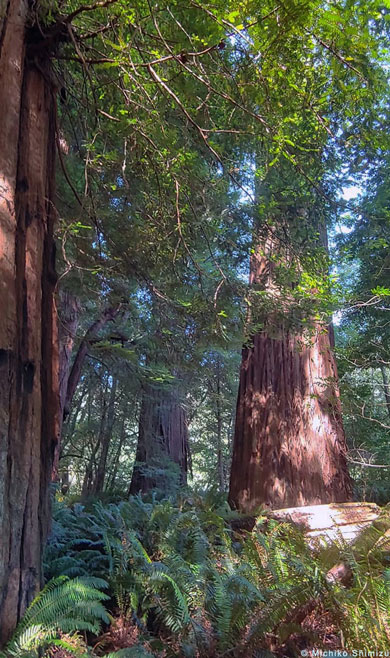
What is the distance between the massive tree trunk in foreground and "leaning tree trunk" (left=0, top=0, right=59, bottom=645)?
251 cm

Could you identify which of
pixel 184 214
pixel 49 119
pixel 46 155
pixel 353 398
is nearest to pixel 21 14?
pixel 49 119

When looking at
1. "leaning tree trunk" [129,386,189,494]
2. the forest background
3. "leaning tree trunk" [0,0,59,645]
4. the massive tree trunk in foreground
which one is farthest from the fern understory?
"leaning tree trunk" [129,386,189,494]

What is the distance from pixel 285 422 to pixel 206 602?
282 cm

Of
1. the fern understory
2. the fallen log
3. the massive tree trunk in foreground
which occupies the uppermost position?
the massive tree trunk in foreground

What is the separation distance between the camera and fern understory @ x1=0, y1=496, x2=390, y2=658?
2045 millimetres

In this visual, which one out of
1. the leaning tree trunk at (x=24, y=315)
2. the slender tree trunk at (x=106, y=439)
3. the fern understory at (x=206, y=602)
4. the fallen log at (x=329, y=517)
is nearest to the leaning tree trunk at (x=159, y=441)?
the slender tree trunk at (x=106, y=439)

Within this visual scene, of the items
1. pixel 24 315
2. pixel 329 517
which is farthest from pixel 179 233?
pixel 329 517

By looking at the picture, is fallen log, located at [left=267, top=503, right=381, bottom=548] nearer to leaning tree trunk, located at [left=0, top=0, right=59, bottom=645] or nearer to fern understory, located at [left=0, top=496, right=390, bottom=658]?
fern understory, located at [left=0, top=496, right=390, bottom=658]

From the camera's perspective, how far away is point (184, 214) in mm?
3738

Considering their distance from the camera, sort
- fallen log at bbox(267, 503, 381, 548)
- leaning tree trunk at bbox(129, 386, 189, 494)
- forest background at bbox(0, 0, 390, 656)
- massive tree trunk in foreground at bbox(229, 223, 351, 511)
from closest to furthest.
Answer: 1. forest background at bbox(0, 0, 390, 656)
2. fallen log at bbox(267, 503, 381, 548)
3. massive tree trunk in foreground at bbox(229, 223, 351, 511)
4. leaning tree trunk at bbox(129, 386, 189, 494)

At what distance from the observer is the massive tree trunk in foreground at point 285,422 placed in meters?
4.71

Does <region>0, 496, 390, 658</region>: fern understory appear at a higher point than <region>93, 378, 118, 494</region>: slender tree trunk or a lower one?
lower

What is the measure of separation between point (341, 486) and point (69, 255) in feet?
13.3

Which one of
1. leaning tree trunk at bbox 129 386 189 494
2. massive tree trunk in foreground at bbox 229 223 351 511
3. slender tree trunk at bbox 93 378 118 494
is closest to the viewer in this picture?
massive tree trunk in foreground at bbox 229 223 351 511
